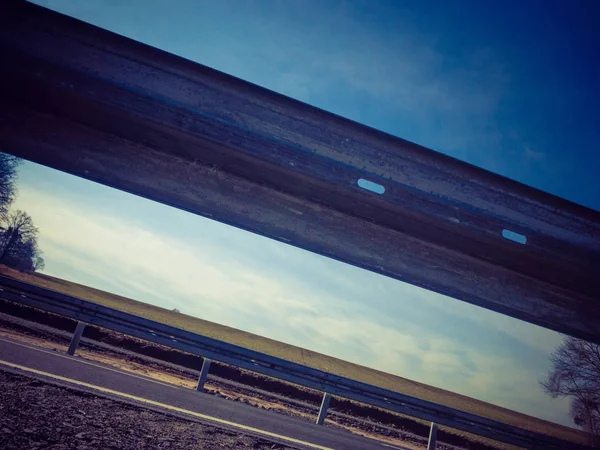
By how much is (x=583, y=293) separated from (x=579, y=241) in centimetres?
61

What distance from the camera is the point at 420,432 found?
31.3 feet

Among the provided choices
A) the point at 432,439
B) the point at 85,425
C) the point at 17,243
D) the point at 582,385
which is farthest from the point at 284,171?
the point at 17,243

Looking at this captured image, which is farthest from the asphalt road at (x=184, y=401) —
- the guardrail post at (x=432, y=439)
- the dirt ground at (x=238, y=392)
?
the dirt ground at (x=238, y=392)

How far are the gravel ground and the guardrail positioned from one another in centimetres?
339

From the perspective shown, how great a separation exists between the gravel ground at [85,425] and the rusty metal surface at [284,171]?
1419 millimetres

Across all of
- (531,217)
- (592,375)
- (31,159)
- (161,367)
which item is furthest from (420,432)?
(592,375)

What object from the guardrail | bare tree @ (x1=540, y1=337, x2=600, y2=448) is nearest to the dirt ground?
the guardrail

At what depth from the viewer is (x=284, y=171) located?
2008 millimetres

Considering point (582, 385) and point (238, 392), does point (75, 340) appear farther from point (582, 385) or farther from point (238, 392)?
point (582, 385)

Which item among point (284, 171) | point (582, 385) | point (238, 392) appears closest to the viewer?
point (284, 171)

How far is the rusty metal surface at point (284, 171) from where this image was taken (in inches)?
74.5

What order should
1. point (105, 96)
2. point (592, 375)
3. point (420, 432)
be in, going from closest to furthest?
point (105, 96)
point (420, 432)
point (592, 375)

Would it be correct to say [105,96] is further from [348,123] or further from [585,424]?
[585,424]

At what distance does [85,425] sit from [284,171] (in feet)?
6.37
